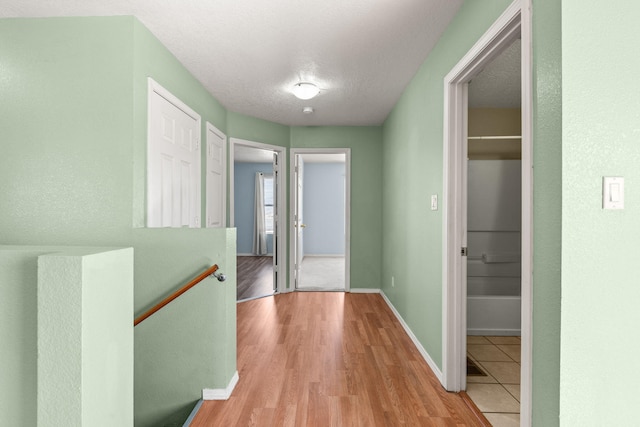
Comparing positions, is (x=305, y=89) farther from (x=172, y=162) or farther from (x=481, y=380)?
(x=481, y=380)

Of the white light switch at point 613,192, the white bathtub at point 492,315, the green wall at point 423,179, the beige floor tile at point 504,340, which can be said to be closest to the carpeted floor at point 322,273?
the green wall at point 423,179

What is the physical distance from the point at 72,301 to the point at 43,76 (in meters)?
1.80

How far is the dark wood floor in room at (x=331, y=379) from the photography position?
1893mm

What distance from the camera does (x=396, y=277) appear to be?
369 centimetres

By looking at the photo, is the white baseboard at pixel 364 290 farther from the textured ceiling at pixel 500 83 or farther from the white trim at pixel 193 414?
the white trim at pixel 193 414

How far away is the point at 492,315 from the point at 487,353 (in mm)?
540


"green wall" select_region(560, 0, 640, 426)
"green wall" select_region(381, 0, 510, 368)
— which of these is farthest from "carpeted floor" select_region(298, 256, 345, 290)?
"green wall" select_region(560, 0, 640, 426)

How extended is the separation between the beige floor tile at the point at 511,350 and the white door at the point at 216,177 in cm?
298

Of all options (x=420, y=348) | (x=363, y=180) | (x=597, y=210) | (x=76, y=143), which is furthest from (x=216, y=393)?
(x=363, y=180)

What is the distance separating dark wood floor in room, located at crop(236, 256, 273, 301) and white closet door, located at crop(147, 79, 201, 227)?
1865 millimetres

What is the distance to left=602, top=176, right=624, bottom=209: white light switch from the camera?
116cm

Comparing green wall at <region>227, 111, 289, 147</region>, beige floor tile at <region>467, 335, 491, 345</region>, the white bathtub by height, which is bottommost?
beige floor tile at <region>467, 335, 491, 345</region>

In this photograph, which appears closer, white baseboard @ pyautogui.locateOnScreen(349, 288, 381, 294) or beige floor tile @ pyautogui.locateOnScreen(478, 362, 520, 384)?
beige floor tile @ pyautogui.locateOnScreen(478, 362, 520, 384)

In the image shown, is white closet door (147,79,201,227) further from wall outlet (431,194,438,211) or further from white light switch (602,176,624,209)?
white light switch (602,176,624,209)
